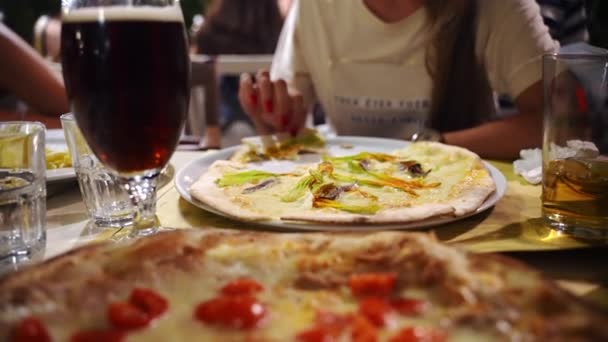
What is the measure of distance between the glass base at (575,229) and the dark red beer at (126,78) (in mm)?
694

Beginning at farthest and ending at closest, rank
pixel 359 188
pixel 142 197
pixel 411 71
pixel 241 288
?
pixel 411 71, pixel 359 188, pixel 142 197, pixel 241 288

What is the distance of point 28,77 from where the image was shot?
81.2 inches

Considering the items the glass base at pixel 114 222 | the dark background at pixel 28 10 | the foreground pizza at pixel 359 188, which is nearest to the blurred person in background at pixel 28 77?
the foreground pizza at pixel 359 188

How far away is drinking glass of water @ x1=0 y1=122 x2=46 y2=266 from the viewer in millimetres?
878

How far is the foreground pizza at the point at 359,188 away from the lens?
3.23ft

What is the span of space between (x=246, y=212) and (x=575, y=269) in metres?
0.56

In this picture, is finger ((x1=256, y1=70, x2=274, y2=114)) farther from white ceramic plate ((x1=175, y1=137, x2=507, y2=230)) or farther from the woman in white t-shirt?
white ceramic plate ((x1=175, y1=137, x2=507, y2=230))

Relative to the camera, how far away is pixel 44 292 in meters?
0.61

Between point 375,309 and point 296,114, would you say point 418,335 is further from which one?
point 296,114

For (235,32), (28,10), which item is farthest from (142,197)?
→ (28,10)

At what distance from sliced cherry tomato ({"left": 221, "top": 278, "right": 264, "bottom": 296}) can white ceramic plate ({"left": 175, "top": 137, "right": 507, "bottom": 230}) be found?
10.6 inches

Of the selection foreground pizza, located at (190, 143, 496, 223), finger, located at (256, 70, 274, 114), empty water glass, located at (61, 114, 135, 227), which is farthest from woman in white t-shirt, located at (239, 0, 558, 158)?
empty water glass, located at (61, 114, 135, 227)

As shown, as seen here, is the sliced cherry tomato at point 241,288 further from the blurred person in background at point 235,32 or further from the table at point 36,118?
the blurred person in background at point 235,32

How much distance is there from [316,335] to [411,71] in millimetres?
1784
